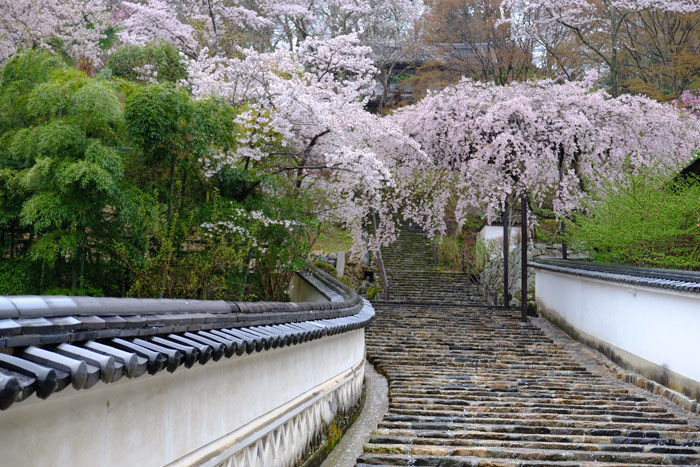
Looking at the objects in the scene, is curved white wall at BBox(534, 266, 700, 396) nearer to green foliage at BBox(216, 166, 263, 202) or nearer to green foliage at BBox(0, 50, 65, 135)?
green foliage at BBox(216, 166, 263, 202)

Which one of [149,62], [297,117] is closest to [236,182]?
[297,117]

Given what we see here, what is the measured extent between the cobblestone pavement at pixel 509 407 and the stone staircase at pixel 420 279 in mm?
7992

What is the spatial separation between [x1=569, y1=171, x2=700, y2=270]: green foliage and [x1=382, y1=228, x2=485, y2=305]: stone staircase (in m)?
8.75

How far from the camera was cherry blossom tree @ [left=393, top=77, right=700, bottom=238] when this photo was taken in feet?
55.3

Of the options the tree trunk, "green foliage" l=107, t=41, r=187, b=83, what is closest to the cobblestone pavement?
the tree trunk

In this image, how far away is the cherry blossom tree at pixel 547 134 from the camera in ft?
55.3

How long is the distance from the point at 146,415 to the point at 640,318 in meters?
9.76

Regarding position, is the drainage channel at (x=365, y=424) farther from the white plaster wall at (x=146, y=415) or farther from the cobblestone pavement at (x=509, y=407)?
the white plaster wall at (x=146, y=415)

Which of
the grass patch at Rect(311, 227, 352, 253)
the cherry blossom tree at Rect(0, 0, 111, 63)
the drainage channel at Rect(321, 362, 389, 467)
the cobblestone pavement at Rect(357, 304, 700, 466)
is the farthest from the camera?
the grass patch at Rect(311, 227, 352, 253)

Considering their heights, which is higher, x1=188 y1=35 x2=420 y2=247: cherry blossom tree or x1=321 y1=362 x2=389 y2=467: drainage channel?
x1=188 y1=35 x2=420 y2=247: cherry blossom tree

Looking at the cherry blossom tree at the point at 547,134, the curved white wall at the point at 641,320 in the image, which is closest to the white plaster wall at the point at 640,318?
the curved white wall at the point at 641,320

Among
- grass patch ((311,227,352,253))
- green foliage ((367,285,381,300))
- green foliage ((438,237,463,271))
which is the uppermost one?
grass patch ((311,227,352,253))

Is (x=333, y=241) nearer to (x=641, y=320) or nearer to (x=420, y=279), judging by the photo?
(x=420, y=279)

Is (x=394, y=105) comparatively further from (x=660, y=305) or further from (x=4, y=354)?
(x=4, y=354)
